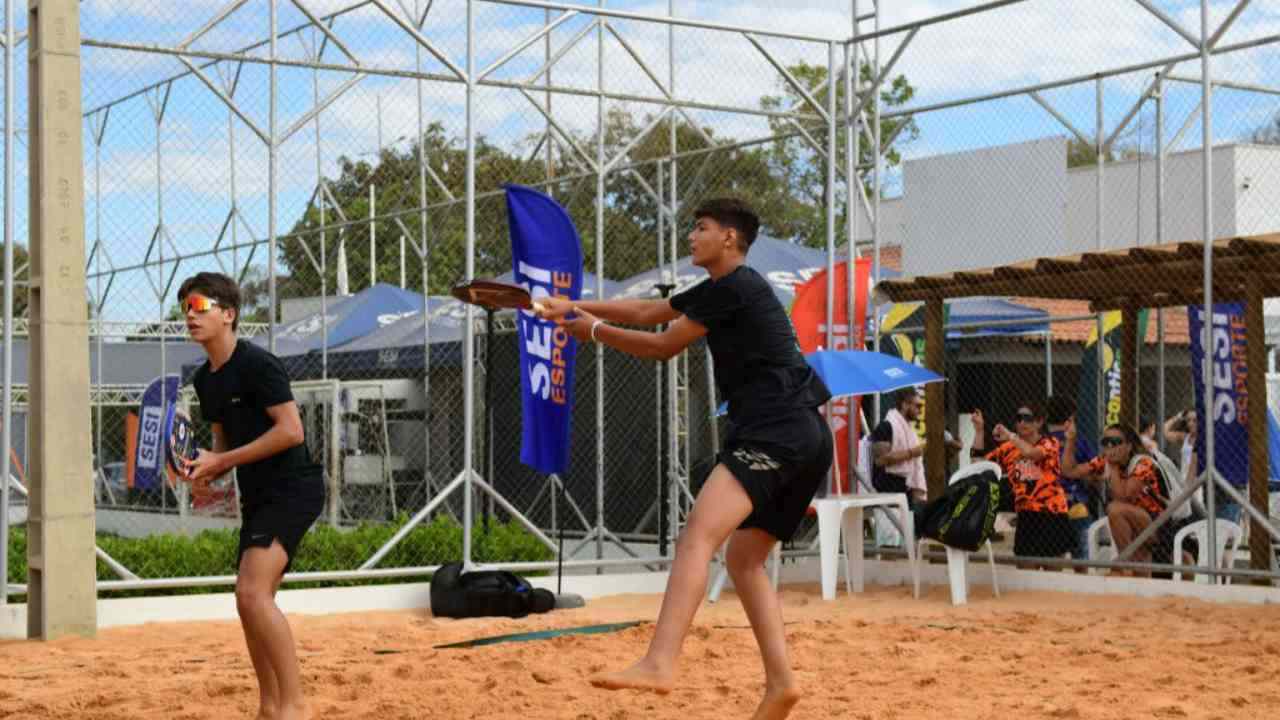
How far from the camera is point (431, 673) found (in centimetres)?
818

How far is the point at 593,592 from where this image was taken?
12.8m

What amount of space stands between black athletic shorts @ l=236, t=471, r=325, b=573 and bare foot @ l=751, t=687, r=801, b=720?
1.74 m

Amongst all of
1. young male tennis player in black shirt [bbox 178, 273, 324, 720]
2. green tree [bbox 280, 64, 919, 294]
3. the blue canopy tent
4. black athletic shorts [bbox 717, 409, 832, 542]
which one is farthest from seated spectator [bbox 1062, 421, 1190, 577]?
green tree [bbox 280, 64, 919, 294]

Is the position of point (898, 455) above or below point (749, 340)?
below

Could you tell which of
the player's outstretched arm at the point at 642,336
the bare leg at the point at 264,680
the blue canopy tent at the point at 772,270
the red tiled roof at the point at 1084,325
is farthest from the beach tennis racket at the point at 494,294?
the red tiled roof at the point at 1084,325

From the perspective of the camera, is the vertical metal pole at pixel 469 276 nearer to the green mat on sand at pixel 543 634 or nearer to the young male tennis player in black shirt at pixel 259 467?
the green mat on sand at pixel 543 634

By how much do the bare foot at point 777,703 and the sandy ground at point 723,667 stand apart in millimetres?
913

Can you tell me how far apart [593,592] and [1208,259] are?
488 centimetres

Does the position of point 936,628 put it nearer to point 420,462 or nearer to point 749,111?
point 749,111

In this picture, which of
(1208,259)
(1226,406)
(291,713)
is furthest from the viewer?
(1226,406)

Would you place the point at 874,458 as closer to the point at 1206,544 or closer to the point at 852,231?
the point at 852,231

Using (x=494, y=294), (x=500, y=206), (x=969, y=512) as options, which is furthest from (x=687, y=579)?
(x=500, y=206)

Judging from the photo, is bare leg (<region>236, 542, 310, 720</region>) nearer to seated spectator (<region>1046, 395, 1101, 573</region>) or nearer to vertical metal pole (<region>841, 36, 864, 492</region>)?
vertical metal pole (<region>841, 36, 864, 492</region>)

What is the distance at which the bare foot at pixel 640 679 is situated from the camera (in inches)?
218
